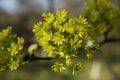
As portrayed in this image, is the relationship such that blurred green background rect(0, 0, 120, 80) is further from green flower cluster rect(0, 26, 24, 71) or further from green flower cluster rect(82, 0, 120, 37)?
green flower cluster rect(0, 26, 24, 71)

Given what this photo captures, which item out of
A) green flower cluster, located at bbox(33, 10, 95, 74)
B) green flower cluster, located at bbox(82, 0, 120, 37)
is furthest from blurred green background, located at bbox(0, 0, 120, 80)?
green flower cluster, located at bbox(33, 10, 95, 74)

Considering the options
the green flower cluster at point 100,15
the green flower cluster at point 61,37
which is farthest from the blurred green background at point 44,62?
the green flower cluster at point 61,37

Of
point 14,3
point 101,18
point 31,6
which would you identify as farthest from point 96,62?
point 101,18

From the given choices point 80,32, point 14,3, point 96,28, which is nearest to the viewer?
point 80,32

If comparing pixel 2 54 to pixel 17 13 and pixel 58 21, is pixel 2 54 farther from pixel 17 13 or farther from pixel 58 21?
pixel 17 13

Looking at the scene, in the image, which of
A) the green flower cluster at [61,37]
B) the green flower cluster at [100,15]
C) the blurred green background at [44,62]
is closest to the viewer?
the green flower cluster at [61,37]

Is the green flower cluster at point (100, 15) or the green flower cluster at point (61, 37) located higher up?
the green flower cluster at point (100, 15)

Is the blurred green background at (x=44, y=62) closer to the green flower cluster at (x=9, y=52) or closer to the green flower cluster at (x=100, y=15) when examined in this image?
the green flower cluster at (x=100, y=15)

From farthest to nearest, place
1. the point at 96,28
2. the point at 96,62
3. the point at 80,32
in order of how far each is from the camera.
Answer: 1. the point at 96,62
2. the point at 96,28
3. the point at 80,32
